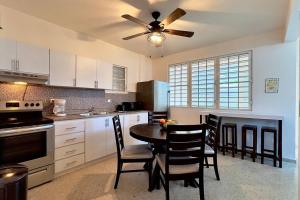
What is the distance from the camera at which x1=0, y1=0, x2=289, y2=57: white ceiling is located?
246cm

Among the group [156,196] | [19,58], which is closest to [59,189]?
[156,196]

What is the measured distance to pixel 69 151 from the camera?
9.21 ft

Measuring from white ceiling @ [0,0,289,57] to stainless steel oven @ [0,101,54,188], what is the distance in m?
1.71

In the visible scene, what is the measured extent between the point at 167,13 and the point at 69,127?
8.13ft

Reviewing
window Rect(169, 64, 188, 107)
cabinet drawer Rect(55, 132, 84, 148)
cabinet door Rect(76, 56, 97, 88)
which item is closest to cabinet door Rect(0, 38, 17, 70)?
cabinet door Rect(76, 56, 97, 88)

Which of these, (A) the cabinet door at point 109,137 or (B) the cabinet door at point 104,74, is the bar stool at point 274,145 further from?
(B) the cabinet door at point 104,74

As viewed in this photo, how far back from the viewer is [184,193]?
7.27 ft

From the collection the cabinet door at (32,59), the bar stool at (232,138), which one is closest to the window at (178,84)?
the bar stool at (232,138)

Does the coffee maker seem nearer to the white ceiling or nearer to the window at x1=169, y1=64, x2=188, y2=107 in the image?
the white ceiling

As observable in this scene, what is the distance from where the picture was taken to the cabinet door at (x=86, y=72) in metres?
3.33

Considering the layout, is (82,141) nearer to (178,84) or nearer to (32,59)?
(32,59)

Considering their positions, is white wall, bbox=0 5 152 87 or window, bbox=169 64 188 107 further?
window, bbox=169 64 188 107

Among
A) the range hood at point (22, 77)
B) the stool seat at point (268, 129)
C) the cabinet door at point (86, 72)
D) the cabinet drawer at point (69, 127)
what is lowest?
the stool seat at point (268, 129)

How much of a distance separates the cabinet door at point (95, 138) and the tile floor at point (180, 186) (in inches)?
11.3
